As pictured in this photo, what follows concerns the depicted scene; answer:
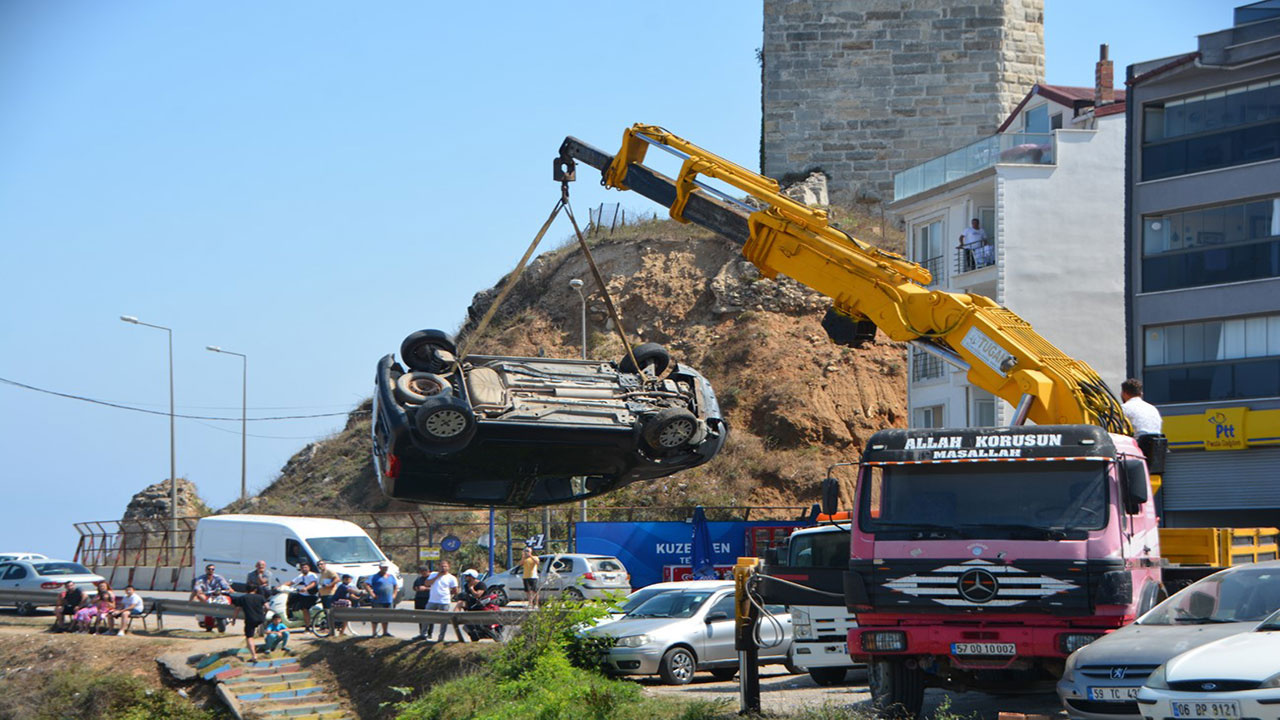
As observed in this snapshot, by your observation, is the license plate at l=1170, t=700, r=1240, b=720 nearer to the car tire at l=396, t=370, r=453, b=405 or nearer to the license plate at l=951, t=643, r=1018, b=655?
the license plate at l=951, t=643, r=1018, b=655

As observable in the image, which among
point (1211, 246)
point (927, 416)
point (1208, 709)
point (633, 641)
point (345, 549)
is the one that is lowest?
point (633, 641)

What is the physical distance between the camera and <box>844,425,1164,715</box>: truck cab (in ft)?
39.7

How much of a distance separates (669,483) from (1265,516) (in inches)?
837

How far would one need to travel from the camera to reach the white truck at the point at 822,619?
16.9 metres

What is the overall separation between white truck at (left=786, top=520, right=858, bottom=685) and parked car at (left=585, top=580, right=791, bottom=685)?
37.1 inches

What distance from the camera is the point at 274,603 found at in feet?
80.9

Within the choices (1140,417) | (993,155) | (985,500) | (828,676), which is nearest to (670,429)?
(828,676)

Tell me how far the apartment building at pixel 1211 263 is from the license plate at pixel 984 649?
1822 cm

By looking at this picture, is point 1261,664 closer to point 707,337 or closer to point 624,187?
point 624,187

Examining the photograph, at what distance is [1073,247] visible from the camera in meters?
35.0

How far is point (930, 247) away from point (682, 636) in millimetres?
21984

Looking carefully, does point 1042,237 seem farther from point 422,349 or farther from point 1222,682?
point 1222,682

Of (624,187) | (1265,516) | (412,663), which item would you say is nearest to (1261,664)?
(624,187)

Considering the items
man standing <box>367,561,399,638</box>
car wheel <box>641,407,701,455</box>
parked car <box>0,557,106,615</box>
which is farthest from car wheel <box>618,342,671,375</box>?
parked car <box>0,557,106,615</box>
